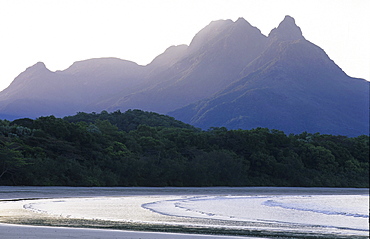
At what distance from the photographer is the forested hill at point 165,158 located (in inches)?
1642

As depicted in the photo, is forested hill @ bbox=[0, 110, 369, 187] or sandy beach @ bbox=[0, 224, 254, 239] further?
forested hill @ bbox=[0, 110, 369, 187]

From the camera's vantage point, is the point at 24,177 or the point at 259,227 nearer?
the point at 259,227

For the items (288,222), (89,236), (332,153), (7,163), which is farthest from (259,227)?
(332,153)

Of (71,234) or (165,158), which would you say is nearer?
(71,234)

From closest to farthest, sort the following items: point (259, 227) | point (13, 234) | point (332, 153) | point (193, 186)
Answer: point (13, 234) < point (259, 227) < point (193, 186) < point (332, 153)

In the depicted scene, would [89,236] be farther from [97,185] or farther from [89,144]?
[89,144]

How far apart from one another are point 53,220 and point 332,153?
5365 centimetres

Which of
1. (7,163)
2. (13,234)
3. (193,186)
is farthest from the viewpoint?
(193,186)

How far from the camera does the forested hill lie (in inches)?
1642

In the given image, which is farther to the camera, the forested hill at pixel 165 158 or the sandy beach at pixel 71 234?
the forested hill at pixel 165 158

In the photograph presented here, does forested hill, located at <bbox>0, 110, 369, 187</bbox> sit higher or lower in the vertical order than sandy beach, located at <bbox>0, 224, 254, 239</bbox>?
higher

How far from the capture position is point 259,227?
18828 millimetres

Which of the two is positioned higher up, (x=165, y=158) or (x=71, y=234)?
(x=165, y=158)

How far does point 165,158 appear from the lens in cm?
5138
